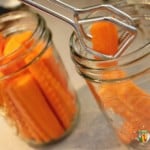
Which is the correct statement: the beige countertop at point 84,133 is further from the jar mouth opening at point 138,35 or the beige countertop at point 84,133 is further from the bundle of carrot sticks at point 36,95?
the jar mouth opening at point 138,35

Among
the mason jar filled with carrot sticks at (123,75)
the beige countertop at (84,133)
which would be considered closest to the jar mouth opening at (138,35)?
the mason jar filled with carrot sticks at (123,75)

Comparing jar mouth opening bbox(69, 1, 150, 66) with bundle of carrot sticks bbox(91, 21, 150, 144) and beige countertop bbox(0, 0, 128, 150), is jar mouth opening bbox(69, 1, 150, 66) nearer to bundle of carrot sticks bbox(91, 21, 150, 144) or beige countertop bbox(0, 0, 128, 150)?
bundle of carrot sticks bbox(91, 21, 150, 144)

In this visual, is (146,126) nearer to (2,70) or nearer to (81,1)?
(2,70)

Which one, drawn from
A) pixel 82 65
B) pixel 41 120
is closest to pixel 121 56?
pixel 82 65

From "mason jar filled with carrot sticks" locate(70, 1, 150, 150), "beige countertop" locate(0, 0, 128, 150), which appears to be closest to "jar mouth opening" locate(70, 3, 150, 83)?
"mason jar filled with carrot sticks" locate(70, 1, 150, 150)

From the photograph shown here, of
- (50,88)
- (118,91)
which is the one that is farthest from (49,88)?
(118,91)
